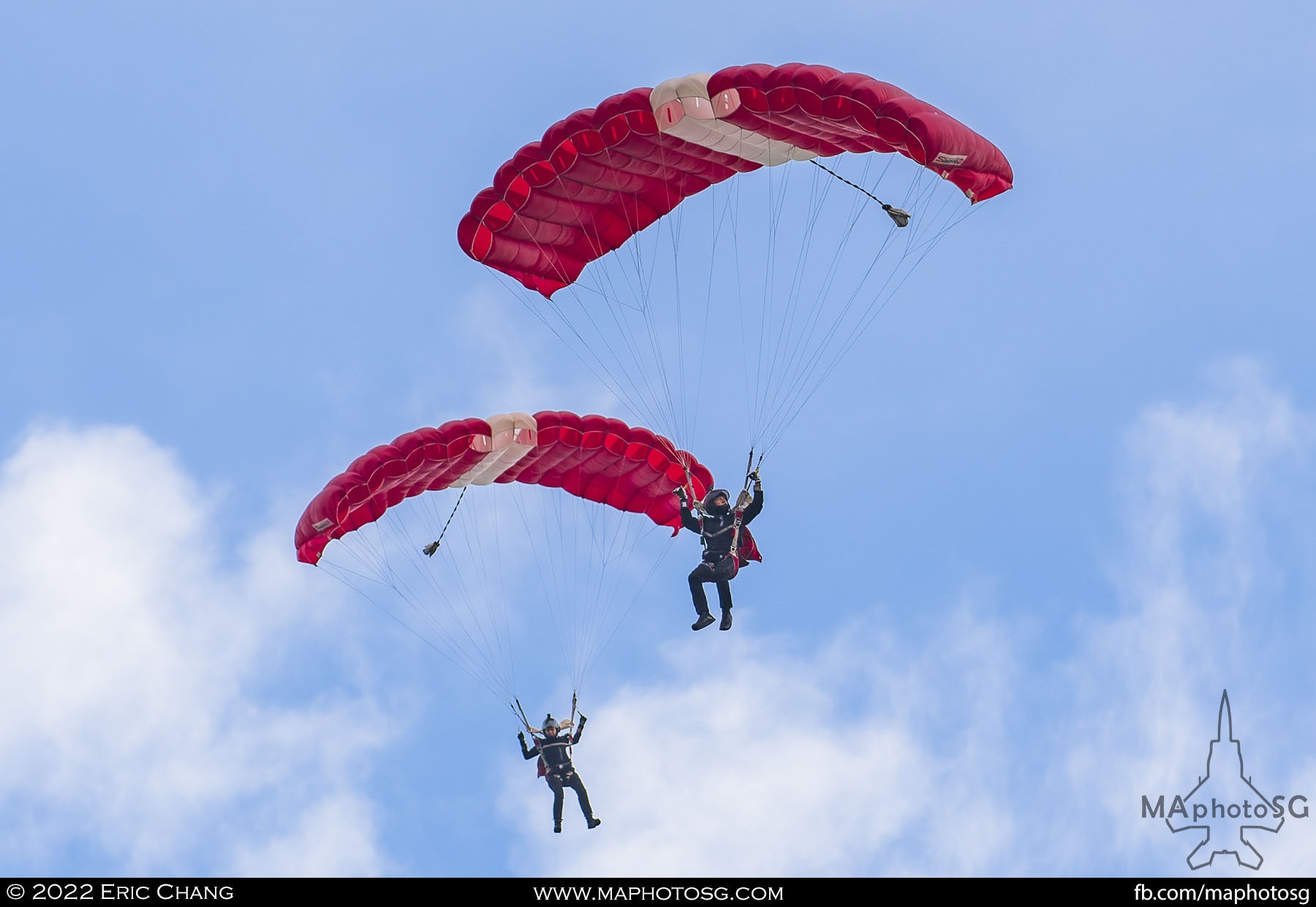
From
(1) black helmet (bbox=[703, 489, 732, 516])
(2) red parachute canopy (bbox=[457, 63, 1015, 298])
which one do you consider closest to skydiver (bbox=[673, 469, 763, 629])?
(1) black helmet (bbox=[703, 489, 732, 516])

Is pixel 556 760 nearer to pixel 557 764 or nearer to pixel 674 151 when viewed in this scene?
pixel 557 764

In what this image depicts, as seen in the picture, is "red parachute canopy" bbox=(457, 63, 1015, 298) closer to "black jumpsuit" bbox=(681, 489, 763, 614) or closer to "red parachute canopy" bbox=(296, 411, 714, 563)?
"red parachute canopy" bbox=(296, 411, 714, 563)

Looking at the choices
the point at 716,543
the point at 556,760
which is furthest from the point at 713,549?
the point at 556,760

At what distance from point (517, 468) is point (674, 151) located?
4211 millimetres

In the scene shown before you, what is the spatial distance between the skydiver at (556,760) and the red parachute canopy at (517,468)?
8.51ft

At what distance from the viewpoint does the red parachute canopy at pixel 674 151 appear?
18.1 metres

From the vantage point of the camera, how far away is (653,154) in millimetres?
20250

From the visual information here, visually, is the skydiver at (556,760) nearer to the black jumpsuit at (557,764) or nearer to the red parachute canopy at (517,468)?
the black jumpsuit at (557,764)

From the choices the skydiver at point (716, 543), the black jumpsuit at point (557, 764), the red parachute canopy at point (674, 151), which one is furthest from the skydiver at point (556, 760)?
the red parachute canopy at point (674, 151)

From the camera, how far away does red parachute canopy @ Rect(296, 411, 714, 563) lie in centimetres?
2089

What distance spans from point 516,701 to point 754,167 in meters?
6.01

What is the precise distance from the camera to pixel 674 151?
66.7 feet
